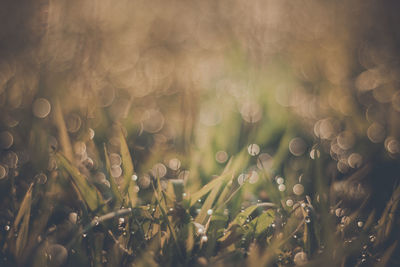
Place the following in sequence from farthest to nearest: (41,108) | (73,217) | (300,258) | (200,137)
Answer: (41,108) → (200,137) → (73,217) → (300,258)

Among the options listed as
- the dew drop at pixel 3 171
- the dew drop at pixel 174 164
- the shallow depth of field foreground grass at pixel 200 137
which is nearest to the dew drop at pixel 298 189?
the shallow depth of field foreground grass at pixel 200 137

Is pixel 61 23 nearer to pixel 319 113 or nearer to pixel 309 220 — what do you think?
pixel 319 113

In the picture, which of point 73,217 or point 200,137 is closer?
point 73,217

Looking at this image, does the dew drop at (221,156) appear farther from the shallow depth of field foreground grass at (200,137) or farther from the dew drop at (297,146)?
the dew drop at (297,146)

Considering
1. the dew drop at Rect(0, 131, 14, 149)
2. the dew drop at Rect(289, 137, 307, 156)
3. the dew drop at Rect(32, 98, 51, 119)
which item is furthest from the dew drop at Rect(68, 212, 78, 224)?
the dew drop at Rect(289, 137, 307, 156)

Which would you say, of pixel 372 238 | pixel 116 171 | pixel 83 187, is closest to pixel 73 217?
pixel 83 187

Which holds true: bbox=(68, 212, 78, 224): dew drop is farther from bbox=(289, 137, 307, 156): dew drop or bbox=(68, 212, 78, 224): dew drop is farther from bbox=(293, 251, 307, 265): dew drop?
bbox=(289, 137, 307, 156): dew drop

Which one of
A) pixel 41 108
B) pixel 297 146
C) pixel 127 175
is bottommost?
pixel 297 146

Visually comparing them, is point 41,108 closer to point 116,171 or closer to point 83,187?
point 116,171

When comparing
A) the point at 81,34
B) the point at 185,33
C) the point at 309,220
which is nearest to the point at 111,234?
the point at 309,220

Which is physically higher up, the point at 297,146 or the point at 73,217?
the point at 73,217
